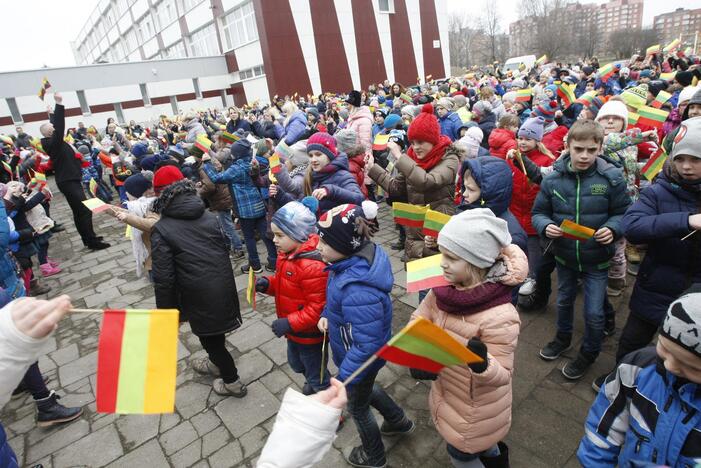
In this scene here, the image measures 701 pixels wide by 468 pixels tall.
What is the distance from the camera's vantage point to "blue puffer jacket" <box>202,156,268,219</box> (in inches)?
197

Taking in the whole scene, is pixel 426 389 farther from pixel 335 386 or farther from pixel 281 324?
pixel 335 386

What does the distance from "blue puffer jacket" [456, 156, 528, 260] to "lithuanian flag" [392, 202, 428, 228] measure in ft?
1.26

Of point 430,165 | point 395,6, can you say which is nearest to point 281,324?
point 430,165

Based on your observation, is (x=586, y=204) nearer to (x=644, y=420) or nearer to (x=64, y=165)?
(x=644, y=420)

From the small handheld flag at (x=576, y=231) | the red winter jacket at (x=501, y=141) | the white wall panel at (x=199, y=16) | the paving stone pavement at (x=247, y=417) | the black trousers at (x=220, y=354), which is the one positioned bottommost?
the paving stone pavement at (x=247, y=417)

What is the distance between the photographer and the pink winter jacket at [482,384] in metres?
1.83

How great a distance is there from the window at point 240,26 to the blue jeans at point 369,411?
93.5ft

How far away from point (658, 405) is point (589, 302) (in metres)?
1.73

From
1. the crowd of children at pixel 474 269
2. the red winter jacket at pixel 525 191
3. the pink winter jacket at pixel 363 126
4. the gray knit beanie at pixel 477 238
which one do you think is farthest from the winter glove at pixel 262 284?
the pink winter jacket at pixel 363 126

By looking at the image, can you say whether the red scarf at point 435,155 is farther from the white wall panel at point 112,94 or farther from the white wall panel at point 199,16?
the white wall panel at point 112,94

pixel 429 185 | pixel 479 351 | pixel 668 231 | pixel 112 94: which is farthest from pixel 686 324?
pixel 112 94

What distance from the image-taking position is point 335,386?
4.49 ft

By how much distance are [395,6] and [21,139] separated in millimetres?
26047

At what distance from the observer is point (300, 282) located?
2.64 meters
